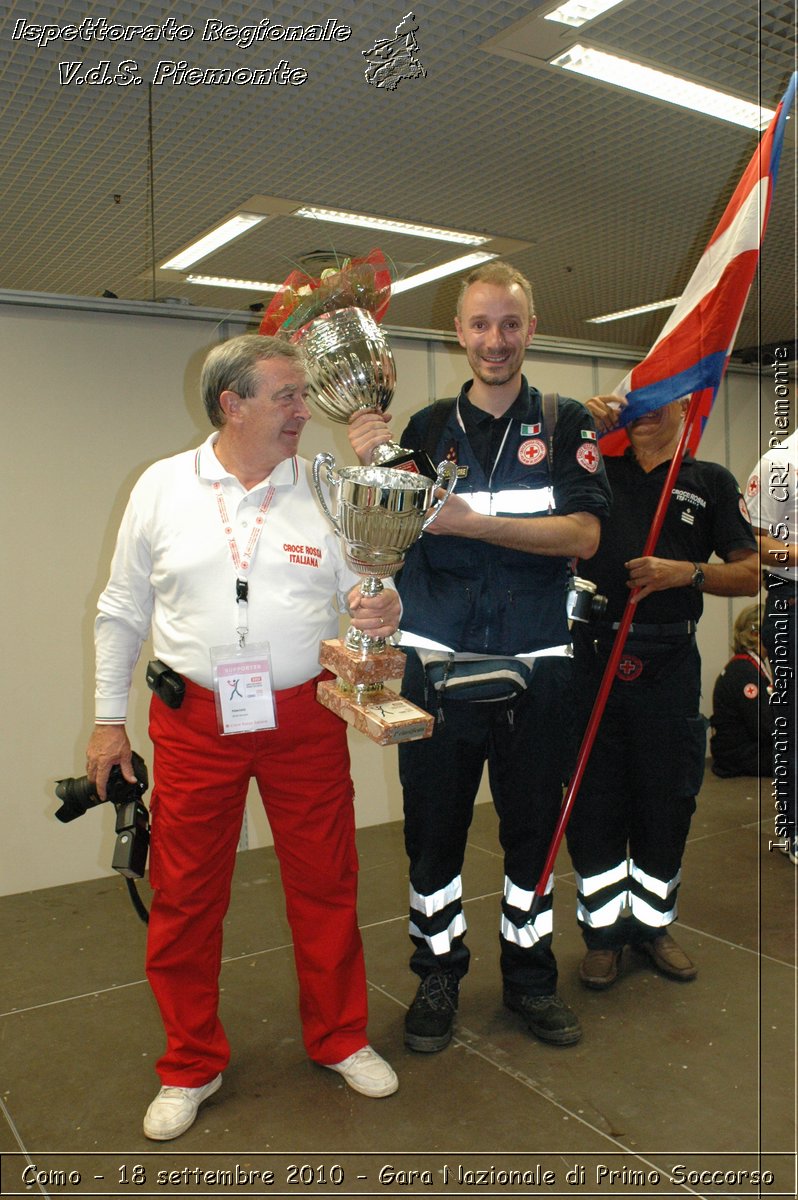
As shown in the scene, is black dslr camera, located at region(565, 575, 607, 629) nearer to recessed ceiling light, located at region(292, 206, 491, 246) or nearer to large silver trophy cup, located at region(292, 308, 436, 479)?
large silver trophy cup, located at region(292, 308, 436, 479)

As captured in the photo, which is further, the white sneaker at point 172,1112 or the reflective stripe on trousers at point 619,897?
the reflective stripe on trousers at point 619,897

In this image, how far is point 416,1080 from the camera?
215cm

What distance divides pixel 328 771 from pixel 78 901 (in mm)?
1692

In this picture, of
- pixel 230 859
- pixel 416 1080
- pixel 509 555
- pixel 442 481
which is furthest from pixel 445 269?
pixel 416 1080

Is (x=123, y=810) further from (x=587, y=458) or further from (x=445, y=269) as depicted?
(x=445, y=269)

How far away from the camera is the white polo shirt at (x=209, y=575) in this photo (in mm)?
1956

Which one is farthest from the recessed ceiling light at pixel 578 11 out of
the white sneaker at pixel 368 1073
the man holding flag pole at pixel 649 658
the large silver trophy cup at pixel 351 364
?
the white sneaker at pixel 368 1073

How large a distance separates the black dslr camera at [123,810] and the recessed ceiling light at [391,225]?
368 cm

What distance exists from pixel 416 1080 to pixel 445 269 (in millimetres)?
5140

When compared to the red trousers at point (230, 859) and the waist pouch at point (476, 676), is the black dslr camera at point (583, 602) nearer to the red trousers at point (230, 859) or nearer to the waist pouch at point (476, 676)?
the waist pouch at point (476, 676)

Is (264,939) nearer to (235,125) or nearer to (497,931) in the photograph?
(497,931)

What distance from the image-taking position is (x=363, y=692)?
1.81 metres

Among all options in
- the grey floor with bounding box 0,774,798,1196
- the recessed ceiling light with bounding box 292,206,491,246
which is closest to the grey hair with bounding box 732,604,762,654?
the grey floor with bounding box 0,774,798,1196

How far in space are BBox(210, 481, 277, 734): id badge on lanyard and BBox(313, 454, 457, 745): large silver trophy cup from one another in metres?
0.12
